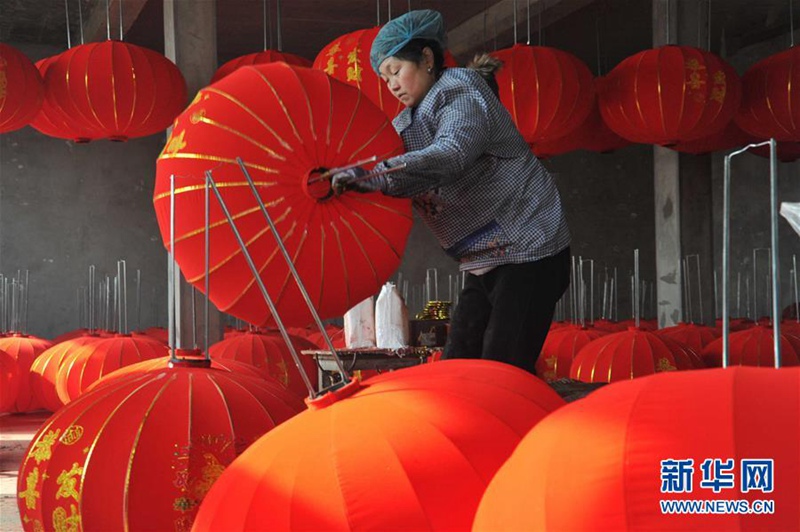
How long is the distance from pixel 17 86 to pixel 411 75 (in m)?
4.46

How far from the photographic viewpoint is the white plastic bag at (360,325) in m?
4.96

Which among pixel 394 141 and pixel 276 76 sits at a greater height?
pixel 276 76

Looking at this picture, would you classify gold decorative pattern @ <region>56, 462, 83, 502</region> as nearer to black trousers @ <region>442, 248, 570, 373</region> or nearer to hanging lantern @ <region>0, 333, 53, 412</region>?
black trousers @ <region>442, 248, 570, 373</region>

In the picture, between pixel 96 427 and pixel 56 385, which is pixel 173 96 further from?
pixel 96 427

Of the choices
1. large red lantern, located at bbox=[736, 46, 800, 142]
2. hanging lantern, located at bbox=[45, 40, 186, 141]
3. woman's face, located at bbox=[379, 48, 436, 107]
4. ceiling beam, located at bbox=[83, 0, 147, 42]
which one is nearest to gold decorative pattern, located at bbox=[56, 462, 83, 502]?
woman's face, located at bbox=[379, 48, 436, 107]

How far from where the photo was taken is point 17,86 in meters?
6.06

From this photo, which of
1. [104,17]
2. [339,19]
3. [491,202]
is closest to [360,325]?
[491,202]

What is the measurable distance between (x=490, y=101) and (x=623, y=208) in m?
11.5

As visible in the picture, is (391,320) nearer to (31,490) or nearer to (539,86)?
(539,86)

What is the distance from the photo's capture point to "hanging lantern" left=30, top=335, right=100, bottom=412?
7031 millimetres

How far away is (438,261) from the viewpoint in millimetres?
12680

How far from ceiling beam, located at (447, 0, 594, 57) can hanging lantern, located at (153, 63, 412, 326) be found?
20.9 ft

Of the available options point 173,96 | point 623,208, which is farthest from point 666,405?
point 623,208

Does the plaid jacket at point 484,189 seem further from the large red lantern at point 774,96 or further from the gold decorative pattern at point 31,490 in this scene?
the large red lantern at point 774,96
